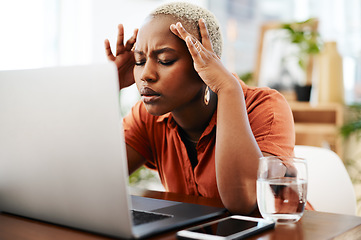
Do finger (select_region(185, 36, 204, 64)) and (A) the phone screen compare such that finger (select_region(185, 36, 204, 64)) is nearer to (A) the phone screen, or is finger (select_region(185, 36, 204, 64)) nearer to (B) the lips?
(B) the lips

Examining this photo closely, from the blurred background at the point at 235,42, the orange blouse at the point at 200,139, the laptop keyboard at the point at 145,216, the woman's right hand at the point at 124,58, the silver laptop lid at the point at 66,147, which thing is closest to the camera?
the silver laptop lid at the point at 66,147

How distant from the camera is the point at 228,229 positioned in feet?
2.37

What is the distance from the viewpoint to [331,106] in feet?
8.63

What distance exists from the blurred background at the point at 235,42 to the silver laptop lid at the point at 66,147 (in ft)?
6.68

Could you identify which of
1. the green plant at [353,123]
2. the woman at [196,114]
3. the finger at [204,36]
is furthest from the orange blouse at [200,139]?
the green plant at [353,123]

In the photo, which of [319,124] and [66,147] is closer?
[66,147]

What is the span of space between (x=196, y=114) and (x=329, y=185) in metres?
0.45

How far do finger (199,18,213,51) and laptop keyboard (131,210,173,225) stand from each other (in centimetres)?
46

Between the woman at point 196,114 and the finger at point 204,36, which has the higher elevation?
the finger at point 204,36

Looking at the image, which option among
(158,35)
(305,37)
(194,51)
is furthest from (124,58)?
(305,37)

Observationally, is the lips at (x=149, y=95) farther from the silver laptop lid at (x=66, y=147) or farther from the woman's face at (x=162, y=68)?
the silver laptop lid at (x=66, y=147)

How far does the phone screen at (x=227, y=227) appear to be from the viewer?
0.70m

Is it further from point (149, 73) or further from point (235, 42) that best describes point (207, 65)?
point (235, 42)

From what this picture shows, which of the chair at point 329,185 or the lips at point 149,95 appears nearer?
the lips at point 149,95
